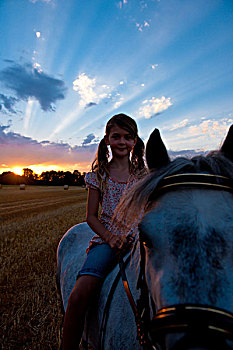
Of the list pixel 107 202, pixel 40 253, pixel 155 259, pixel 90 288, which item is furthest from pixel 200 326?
pixel 40 253

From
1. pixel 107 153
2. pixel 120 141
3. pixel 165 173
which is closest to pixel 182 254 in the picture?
pixel 165 173

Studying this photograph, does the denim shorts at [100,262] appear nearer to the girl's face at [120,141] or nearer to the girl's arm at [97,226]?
the girl's arm at [97,226]

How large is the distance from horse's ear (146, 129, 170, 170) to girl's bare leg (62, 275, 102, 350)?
1.20 meters

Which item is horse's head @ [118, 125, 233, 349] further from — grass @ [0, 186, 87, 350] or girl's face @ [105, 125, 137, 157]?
grass @ [0, 186, 87, 350]

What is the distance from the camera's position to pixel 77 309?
5.89 ft

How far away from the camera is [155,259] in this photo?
3.57 ft

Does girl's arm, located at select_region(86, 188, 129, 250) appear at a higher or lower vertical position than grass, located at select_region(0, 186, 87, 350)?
higher

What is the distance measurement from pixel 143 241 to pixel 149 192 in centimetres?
31

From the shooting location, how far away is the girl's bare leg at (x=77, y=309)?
1.80 metres

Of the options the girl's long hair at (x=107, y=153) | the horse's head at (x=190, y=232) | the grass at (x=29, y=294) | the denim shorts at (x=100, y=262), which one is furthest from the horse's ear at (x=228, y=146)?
the grass at (x=29, y=294)

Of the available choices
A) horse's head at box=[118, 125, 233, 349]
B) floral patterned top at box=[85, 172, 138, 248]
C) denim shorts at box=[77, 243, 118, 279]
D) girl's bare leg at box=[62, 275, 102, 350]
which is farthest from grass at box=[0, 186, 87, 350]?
horse's head at box=[118, 125, 233, 349]

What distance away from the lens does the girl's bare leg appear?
5.90 ft

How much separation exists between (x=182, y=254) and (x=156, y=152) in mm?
729

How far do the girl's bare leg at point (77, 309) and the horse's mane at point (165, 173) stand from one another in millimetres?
840
